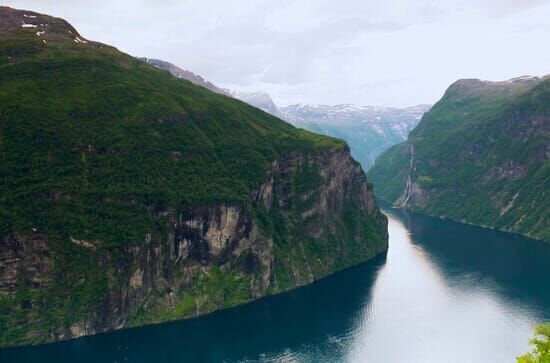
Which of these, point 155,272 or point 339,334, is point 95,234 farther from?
point 339,334

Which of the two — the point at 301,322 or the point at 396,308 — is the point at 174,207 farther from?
the point at 396,308

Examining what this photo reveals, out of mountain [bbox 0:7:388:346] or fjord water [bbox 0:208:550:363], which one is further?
mountain [bbox 0:7:388:346]

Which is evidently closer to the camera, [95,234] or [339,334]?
[339,334]

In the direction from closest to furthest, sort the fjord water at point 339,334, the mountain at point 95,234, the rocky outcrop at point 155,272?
the fjord water at point 339,334, the rocky outcrop at point 155,272, the mountain at point 95,234

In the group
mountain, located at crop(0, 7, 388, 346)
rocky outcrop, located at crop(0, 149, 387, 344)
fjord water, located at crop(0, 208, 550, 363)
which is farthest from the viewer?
mountain, located at crop(0, 7, 388, 346)

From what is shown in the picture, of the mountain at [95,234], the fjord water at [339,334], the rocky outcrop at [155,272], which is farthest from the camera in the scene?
the mountain at [95,234]

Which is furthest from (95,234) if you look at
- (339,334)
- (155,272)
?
(339,334)

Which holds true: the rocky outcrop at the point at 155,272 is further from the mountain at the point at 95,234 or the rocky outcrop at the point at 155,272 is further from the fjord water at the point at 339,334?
the fjord water at the point at 339,334

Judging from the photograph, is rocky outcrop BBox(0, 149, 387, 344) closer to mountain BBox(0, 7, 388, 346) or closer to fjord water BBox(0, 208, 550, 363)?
mountain BBox(0, 7, 388, 346)

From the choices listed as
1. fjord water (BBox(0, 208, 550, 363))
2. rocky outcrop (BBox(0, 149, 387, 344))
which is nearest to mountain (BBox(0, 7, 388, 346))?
rocky outcrop (BBox(0, 149, 387, 344))

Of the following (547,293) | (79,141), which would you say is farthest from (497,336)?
(79,141)

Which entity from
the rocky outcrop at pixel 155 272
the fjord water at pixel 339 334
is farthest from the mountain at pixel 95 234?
the fjord water at pixel 339 334
